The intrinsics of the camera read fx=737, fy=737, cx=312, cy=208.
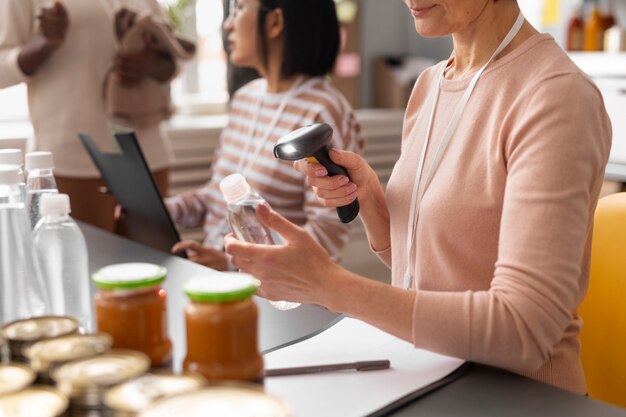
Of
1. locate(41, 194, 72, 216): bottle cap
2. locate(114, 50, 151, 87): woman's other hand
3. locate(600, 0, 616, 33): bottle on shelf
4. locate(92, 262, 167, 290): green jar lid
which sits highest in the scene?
locate(600, 0, 616, 33): bottle on shelf

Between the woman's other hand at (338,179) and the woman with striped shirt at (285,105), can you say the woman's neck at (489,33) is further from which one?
the woman with striped shirt at (285,105)

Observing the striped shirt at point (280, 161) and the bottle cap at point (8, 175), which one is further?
the striped shirt at point (280, 161)

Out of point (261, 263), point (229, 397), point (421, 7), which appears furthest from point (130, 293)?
point (421, 7)

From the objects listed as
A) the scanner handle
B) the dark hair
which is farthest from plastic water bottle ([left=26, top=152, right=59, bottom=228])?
the dark hair

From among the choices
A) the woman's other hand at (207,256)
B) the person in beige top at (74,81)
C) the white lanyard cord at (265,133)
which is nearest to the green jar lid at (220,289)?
the woman's other hand at (207,256)

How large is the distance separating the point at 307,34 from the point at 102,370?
4.86 ft

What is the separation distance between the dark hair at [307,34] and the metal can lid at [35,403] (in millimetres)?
1475

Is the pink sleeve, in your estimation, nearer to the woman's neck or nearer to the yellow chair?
the woman's neck

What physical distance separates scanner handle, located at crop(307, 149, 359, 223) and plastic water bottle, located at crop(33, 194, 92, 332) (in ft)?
1.19

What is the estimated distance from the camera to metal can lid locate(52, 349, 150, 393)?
57 cm

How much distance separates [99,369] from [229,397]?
0.39ft

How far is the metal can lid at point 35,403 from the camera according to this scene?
560mm

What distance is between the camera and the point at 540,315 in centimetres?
90

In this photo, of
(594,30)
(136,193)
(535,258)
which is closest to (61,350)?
(535,258)
